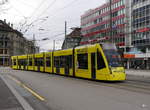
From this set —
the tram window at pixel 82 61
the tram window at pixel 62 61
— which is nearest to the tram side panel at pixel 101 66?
the tram window at pixel 82 61

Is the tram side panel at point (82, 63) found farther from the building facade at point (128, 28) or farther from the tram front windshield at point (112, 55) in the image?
the building facade at point (128, 28)

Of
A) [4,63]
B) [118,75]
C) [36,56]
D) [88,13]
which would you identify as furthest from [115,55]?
[4,63]

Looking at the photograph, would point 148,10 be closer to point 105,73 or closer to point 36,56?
point 36,56

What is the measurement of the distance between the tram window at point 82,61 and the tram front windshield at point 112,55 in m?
2.57

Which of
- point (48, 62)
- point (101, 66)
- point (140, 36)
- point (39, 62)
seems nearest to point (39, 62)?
point (39, 62)

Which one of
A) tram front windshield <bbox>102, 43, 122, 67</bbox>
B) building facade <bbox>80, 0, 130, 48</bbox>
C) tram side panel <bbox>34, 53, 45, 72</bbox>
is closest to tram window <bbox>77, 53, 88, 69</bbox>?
tram front windshield <bbox>102, 43, 122, 67</bbox>

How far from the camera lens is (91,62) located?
67.2 ft

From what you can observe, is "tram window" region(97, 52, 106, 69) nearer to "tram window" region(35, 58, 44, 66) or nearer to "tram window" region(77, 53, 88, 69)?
"tram window" region(77, 53, 88, 69)

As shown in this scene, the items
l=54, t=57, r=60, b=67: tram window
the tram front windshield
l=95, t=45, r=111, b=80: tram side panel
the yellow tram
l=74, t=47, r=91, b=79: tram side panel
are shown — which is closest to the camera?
l=95, t=45, r=111, b=80: tram side panel

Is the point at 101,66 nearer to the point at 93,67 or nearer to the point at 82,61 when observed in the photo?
the point at 93,67

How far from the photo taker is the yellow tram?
61.2ft

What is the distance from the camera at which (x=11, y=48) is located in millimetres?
99625

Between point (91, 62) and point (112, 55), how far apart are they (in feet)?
6.60

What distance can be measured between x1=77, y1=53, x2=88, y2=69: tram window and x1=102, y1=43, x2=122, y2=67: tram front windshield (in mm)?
2571
